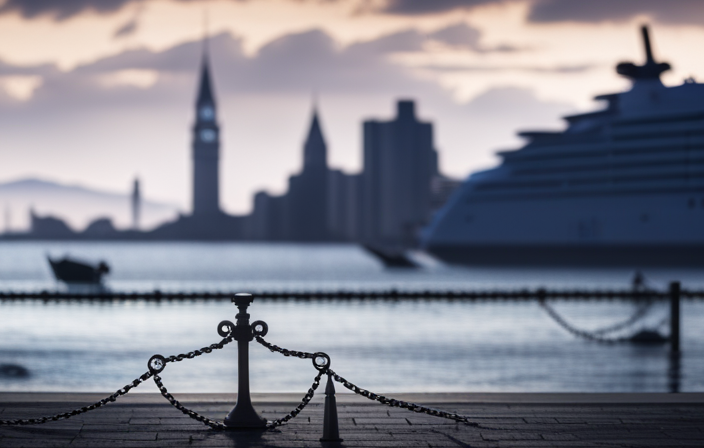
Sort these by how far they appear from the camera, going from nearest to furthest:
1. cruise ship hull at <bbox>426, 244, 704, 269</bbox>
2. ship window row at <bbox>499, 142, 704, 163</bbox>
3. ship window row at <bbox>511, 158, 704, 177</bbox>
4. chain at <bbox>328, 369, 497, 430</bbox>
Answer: chain at <bbox>328, 369, 497, 430</bbox> → cruise ship hull at <bbox>426, 244, 704, 269</bbox> → ship window row at <bbox>511, 158, 704, 177</bbox> → ship window row at <bbox>499, 142, 704, 163</bbox>

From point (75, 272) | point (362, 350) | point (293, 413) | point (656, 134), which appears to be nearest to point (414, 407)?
point (293, 413)

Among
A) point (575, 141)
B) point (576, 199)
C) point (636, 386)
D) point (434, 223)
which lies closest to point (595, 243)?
point (576, 199)

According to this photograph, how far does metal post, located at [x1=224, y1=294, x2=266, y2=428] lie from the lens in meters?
8.09

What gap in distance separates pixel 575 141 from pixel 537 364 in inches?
3903

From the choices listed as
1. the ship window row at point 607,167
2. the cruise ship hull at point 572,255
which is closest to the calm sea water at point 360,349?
the cruise ship hull at point 572,255

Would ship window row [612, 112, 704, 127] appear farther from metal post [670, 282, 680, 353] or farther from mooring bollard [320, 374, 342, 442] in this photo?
mooring bollard [320, 374, 342, 442]

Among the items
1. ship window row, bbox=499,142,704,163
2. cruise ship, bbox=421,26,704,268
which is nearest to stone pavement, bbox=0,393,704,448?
cruise ship, bbox=421,26,704,268

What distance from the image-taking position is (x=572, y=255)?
117m

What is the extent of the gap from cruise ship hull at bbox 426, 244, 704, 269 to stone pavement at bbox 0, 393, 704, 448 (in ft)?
350

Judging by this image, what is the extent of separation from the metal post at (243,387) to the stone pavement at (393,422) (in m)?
0.20

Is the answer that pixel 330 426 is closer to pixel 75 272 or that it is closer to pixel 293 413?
pixel 293 413

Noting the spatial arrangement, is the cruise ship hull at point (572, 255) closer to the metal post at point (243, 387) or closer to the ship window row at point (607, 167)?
the ship window row at point (607, 167)

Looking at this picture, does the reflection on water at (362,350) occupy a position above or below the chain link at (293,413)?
below

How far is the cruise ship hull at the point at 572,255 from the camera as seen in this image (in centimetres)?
11062
